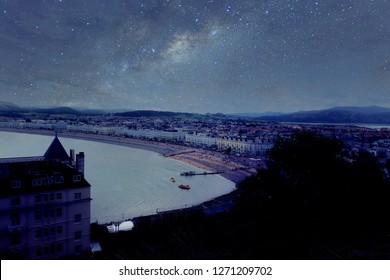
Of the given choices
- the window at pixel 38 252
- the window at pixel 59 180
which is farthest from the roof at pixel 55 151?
the window at pixel 38 252

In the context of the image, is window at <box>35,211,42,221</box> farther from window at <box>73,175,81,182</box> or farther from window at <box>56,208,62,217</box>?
window at <box>73,175,81,182</box>

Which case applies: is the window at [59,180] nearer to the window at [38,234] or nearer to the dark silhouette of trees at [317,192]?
the window at [38,234]

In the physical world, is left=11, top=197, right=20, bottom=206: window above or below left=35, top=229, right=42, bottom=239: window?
above

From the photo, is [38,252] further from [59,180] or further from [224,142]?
[224,142]

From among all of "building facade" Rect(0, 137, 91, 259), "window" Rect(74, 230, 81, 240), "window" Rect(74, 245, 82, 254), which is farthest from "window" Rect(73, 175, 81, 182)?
"window" Rect(74, 245, 82, 254)

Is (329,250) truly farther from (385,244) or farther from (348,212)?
(348,212)

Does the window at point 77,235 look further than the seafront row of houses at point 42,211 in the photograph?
Yes

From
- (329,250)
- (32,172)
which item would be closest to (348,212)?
(329,250)

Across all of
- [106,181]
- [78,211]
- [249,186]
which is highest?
[249,186]
